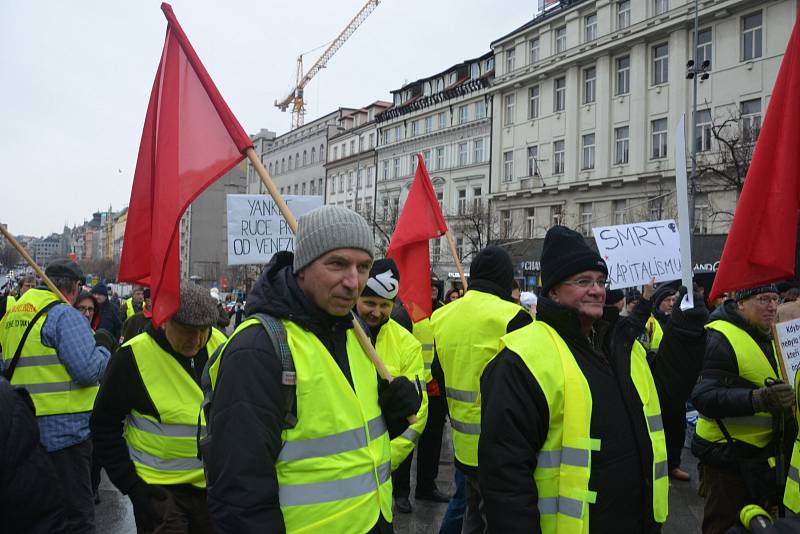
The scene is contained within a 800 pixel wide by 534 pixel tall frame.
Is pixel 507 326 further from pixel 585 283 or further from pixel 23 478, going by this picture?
pixel 23 478

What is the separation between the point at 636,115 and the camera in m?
30.5

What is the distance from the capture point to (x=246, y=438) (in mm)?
1928

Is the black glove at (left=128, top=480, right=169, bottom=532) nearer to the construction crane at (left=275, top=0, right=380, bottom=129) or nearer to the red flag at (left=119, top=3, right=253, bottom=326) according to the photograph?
the red flag at (left=119, top=3, right=253, bottom=326)

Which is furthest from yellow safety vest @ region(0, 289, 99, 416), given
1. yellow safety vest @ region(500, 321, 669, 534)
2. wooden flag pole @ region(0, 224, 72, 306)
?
yellow safety vest @ region(500, 321, 669, 534)

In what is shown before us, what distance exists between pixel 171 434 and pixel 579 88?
3404 cm

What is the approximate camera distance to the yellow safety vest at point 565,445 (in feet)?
8.09

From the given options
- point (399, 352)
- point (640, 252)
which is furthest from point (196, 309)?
point (640, 252)

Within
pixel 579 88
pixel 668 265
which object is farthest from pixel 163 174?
pixel 579 88

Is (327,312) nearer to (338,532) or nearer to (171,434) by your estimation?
(338,532)

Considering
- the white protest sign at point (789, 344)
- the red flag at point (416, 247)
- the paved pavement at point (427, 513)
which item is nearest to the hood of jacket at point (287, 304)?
the white protest sign at point (789, 344)

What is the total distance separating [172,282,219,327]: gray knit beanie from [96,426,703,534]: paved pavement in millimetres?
3047

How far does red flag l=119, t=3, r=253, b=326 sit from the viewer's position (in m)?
3.22

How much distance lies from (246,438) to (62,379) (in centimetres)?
326

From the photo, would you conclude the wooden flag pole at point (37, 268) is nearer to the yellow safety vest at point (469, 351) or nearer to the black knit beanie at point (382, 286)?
the black knit beanie at point (382, 286)
